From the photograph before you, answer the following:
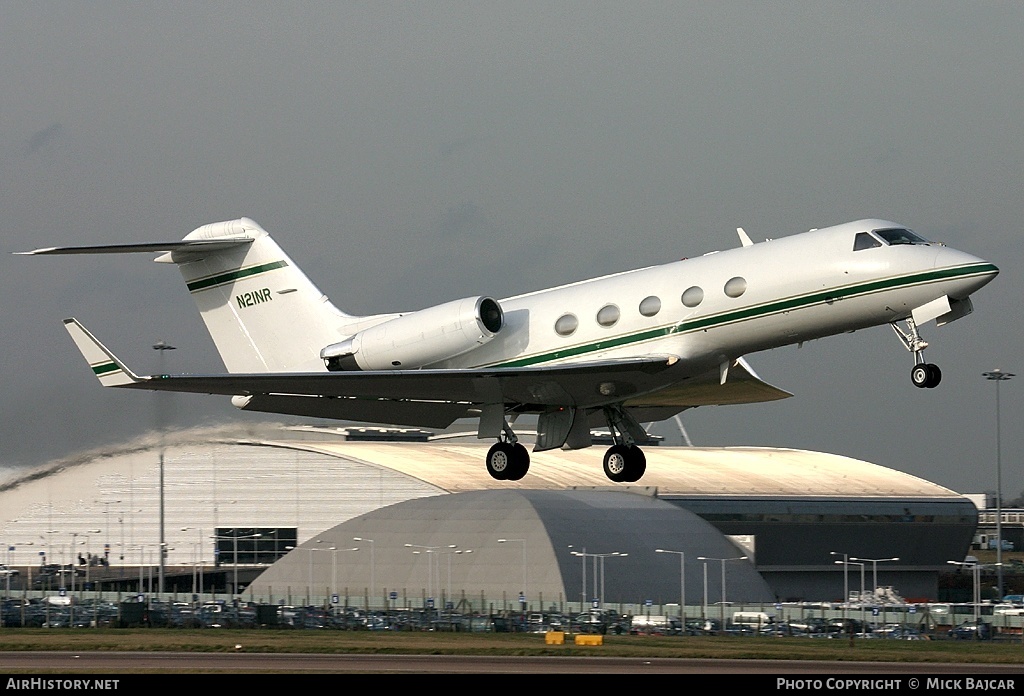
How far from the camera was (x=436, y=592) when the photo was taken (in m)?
52.8

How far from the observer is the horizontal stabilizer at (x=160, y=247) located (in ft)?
86.1

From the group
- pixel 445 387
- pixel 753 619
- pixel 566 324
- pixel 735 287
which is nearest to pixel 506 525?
pixel 753 619

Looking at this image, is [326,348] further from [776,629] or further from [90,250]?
[776,629]

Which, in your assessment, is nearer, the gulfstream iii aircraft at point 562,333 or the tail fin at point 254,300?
the gulfstream iii aircraft at point 562,333

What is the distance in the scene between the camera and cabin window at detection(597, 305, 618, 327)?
25.0 metres

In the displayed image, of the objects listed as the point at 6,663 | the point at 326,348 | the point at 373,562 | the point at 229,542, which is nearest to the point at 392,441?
the point at 229,542

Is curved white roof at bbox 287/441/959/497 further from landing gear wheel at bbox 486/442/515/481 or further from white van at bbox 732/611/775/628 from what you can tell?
landing gear wheel at bbox 486/442/515/481

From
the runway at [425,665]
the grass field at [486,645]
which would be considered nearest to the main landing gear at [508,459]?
A: the runway at [425,665]

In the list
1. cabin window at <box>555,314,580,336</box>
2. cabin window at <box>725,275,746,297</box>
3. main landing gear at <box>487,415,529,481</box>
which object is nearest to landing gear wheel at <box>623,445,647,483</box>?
main landing gear at <box>487,415,529,481</box>

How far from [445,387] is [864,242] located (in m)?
7.93

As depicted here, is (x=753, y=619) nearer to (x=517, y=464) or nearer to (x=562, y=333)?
(x=517, y=464)

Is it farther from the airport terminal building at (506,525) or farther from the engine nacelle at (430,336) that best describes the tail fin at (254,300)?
the airport terminal building at (506,525)

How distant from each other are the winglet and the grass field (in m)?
14.4

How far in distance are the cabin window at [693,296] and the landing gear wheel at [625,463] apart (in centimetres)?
354
